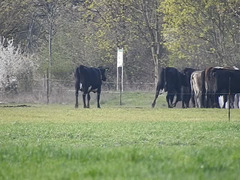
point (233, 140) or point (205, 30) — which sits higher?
point (205, 30)

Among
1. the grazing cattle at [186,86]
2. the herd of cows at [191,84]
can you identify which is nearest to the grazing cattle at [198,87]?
the herd of cows at [191,84]

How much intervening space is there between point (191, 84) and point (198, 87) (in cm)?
178

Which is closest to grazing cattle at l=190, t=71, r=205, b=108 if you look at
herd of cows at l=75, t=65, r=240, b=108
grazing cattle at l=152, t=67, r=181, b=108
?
herd of cows at l=75, t=65, r=240, b=108

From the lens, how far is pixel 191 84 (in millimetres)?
47375

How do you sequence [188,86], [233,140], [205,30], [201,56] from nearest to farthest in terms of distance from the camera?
Answer: 1. [233,140]
2. [188,86]
3. [205,30]
4. [201,56]

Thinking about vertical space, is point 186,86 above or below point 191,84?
below

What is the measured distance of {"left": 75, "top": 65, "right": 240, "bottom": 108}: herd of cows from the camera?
42.4m

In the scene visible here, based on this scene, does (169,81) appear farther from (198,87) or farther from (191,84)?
(191,84)

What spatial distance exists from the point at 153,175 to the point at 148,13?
51.0m

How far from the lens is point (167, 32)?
178 ft

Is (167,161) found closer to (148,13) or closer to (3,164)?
(3,164)

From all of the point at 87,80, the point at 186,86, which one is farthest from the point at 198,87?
the point at 87,80

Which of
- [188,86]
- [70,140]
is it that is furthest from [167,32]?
[70,140]

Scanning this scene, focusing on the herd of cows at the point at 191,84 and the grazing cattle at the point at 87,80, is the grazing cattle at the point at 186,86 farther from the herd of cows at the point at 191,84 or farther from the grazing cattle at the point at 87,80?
the grazing cattle at the point at 87,80
